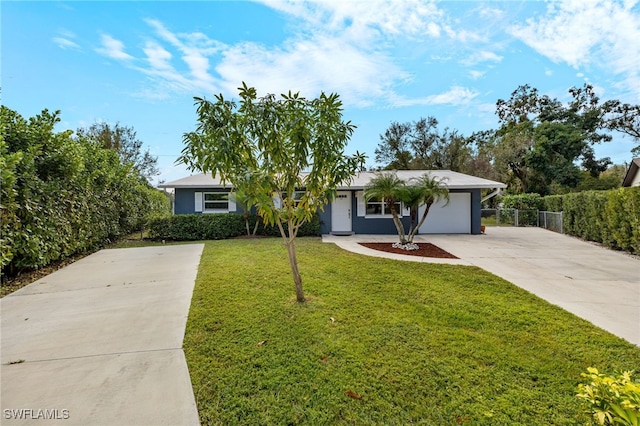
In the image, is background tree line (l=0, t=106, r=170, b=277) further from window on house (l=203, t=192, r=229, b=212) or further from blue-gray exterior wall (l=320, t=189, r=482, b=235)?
blue-gray exterior wall (l=320, t=189, r=482, b=235)

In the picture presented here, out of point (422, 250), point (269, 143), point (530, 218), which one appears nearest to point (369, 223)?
point (422, 250)

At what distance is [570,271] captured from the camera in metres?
7.08

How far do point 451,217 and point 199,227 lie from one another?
11388 mm

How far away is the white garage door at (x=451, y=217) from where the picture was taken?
13953 mm

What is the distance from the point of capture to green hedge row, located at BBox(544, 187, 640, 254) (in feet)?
29.3

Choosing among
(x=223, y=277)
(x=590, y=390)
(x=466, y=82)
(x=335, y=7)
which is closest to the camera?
(x=590, y=390)

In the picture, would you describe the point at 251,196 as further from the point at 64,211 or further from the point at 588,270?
the point at 588,270

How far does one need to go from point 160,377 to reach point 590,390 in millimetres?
3121

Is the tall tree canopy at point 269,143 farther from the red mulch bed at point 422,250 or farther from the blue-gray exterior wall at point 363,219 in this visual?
the blue-gray exterior wall at point 363,219

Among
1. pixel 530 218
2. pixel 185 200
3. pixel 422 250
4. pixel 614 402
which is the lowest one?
pixel 422 250

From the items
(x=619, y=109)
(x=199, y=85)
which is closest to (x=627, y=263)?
(x=199, y=85)

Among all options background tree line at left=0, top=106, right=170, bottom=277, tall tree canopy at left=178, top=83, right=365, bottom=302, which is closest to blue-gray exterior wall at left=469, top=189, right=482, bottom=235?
tall tree canopy at left=178, top=83, right=365, bottom=302

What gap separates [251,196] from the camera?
3758 mm
